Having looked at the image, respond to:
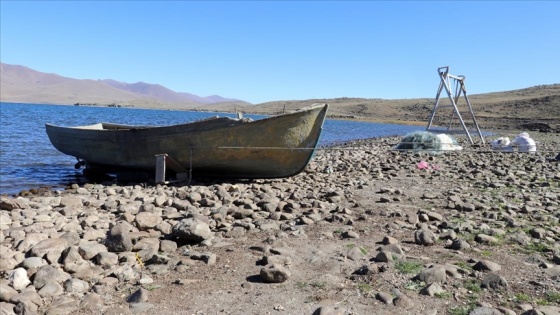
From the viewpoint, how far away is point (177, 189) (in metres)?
10.4

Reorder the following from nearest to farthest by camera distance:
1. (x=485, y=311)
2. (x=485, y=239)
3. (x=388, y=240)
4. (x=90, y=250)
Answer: (x=485, y=311) < (x=90, y=250) < (x=388, y=240) < (x=485, y=239)

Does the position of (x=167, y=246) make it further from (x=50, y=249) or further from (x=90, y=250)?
(x=50, y=249)

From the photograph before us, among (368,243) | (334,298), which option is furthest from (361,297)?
(368,243)

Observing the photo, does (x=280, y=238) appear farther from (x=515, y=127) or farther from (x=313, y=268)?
(x=515, y=127)

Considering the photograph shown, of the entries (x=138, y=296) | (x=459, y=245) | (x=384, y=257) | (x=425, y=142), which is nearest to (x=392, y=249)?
(x=384, y=257)

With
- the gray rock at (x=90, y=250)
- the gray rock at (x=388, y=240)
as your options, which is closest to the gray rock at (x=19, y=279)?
the gray rock at (x=90, y=250)

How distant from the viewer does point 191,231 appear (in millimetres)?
5688

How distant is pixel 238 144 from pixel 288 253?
619 centimetres

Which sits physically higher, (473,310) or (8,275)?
(473,310)

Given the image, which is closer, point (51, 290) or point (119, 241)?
point (51, 290)

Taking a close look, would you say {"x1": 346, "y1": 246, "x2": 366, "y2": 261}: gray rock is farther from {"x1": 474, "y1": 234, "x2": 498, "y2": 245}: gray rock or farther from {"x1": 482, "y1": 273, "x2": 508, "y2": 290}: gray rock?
{"x1": 474, "y1": 234, "x2": 498, "y2": 245}: gray rock

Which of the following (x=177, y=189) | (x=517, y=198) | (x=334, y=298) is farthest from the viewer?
(x=177, y=189)

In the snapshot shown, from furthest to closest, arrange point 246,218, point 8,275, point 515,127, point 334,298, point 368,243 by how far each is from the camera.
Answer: point 515,127
point 246,218
point 368,243
point 8,275
point 334,298

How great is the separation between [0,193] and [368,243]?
382 inches
